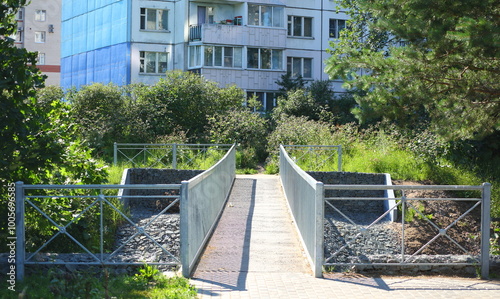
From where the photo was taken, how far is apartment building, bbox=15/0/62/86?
2474 inches

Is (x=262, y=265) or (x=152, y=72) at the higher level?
(x=152, y=72)

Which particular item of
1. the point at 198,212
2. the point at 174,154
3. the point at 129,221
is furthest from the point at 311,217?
the point at 174,154

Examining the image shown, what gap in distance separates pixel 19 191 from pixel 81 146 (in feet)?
10.8

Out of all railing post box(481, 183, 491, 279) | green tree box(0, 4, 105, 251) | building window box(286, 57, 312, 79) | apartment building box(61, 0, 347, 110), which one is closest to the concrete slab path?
railing post box(481, 183, 491, 279)

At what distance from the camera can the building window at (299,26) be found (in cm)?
3972

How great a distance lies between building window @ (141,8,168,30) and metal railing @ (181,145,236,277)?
2439 centimetres

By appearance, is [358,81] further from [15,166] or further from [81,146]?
[15,166]

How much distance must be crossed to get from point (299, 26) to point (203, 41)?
7511mm

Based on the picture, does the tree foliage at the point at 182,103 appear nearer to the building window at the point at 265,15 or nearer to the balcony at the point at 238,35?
the balcony at the point at 238,35

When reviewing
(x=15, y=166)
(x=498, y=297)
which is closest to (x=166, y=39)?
(x=15, y=166)

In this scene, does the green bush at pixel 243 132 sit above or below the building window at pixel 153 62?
below

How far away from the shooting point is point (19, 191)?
28.3 feet

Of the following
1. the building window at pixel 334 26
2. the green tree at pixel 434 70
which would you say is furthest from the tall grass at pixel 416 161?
the building window at pixel 334 26

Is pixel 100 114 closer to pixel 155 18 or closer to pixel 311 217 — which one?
pixel 155 18
